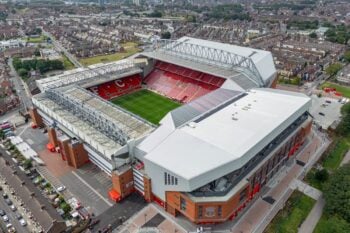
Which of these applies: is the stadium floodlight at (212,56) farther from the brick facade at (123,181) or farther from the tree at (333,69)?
the brick facade at (123,181)

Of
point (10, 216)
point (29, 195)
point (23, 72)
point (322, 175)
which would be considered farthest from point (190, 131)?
point (23, 72)

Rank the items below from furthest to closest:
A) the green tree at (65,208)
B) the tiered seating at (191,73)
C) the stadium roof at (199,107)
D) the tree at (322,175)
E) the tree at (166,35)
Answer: the tree at (166,35) < the tiered seating at (191,73) < the stadium roof at (199,107) < the tree at (322,175) < the green tree at (65,208)

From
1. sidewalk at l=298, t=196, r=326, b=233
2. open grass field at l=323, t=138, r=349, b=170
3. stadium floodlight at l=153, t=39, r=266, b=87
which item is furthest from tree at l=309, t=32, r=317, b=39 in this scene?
sidewalk at l=298, t=196, r=326, b=233

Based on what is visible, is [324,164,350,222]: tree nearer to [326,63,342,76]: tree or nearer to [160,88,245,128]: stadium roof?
[160,88,245,128]: stadium roof

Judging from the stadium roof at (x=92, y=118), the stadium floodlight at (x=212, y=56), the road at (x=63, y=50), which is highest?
A: the stadium floodlight at (x=212, y=56)

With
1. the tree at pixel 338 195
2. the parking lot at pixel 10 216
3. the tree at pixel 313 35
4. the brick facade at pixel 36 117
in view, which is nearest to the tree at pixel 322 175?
the tree at pixel 338 195

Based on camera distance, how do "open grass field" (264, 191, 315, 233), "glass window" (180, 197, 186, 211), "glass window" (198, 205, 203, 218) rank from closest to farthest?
"glass window" (198, 205, 203, 218)
"glass window" (180, 197, 186, 211)
"open grass field" (264, 191, 315, 233)
